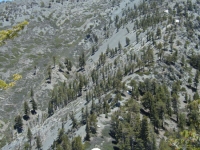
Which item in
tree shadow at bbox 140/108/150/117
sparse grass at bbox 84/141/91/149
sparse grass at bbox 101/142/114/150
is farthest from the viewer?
tree shadow at bbox 140/108/150/117

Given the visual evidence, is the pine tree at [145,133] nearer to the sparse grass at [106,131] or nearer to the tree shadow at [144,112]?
the sparse grass at [106,131]

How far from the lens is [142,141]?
105 meters

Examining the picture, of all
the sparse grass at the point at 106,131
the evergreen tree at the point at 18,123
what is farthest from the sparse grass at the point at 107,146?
the evergreen tree at the point at 18,123

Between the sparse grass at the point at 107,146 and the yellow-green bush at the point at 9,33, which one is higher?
the yellow-green bush at the point at 9,33

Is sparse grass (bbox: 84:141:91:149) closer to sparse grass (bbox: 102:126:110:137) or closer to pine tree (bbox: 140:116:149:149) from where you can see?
sparse grass (bbox: 102:126:110:137)

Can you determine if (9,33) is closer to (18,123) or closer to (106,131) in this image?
(106,131)

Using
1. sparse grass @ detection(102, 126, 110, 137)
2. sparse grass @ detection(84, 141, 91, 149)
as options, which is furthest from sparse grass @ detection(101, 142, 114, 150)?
sparse grass @ detection(102, 126, 110, 137)

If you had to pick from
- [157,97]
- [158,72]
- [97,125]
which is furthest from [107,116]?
[158,72]

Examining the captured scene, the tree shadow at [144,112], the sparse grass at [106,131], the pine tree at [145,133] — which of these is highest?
the pine tree at [145,133]

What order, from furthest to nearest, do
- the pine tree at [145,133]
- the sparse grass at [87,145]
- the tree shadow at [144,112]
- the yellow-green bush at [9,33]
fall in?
the tree shadow at [144,112]
the sparse grass at [87,145]
the pine tree at [145,133]
the yellow-green bush at [9,33]

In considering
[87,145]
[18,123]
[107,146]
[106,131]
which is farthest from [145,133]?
[18,123]

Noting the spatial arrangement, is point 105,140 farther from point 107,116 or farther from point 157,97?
point 157,97

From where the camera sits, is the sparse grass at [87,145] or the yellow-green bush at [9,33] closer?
the yellow-green bush at [9,33]

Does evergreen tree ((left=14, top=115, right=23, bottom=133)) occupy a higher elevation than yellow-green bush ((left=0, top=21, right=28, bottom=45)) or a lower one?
lower
